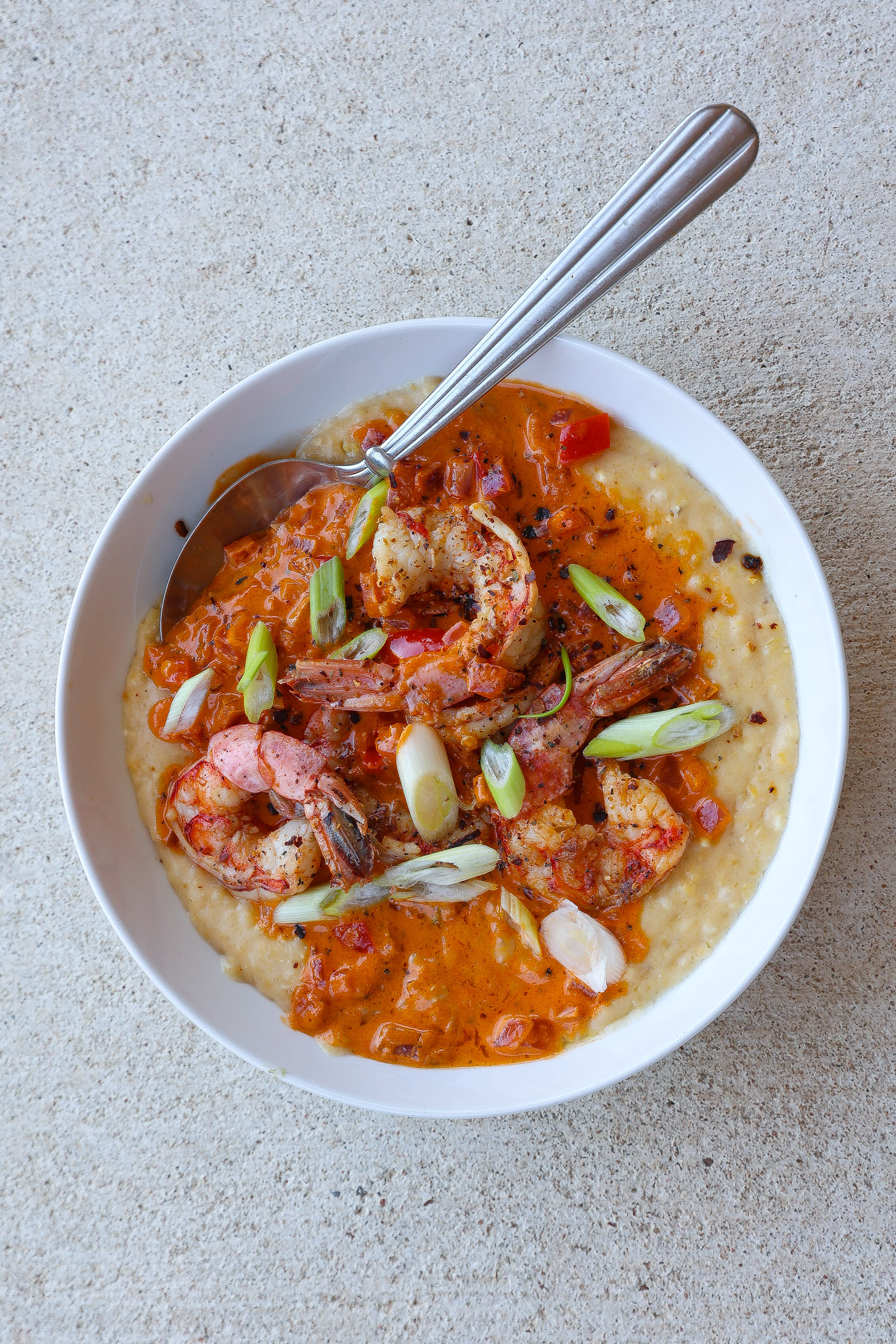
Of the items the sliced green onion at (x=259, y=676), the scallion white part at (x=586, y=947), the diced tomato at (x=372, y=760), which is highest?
the sliced green onion at (x=259, y=676)

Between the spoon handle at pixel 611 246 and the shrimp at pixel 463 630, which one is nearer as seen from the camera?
the spoon handle at pixel 611 246

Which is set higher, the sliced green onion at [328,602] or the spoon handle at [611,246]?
the spoon handle at [611,246]

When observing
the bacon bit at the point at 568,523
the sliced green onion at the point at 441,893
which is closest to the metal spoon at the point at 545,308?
the bacon bit at the point at 568,523

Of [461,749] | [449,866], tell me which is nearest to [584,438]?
[461,749]

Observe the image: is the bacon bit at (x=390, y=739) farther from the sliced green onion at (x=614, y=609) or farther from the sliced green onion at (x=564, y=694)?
the sliced green onion at (x=614, y=609)

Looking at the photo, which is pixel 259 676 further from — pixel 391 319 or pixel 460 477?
pixel 391 319

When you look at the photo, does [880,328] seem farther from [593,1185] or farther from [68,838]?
[68,838]

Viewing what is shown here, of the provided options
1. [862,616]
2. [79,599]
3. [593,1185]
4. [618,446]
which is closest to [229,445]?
[79,599]
